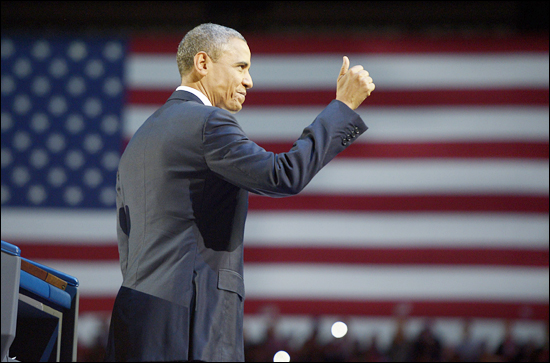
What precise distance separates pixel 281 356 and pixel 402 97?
306 cm

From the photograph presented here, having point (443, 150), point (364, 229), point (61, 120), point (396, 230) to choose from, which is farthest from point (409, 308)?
point (61, 120)

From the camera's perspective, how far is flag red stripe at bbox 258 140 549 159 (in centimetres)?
663

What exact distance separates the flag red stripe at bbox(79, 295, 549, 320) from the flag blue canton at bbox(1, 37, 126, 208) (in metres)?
1.24

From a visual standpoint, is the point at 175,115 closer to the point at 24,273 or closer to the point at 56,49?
the point at 24,273

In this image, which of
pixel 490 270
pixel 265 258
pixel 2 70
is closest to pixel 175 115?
pixel 265 258

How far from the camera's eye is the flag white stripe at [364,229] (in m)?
6.54

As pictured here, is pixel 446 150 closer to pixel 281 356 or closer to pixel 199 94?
pixel 281 356

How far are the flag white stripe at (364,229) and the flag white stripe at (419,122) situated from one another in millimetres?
843

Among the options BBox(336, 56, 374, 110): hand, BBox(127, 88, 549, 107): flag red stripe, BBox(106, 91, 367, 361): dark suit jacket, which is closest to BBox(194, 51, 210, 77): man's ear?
BBox(106, 91, 367, 361): dark suit jacket

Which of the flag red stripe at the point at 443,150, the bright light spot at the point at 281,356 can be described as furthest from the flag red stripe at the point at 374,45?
the bright light spot at the point at 281,356

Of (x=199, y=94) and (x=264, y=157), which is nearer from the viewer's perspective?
(x=264, y=157)

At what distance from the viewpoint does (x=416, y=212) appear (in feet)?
21.8

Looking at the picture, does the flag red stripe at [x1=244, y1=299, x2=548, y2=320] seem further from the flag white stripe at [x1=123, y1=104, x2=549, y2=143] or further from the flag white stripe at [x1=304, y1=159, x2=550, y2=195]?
the flag white stripe at [x1=123, y1=104, x2=549, y2=143]

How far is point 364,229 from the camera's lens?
6.54 metres
